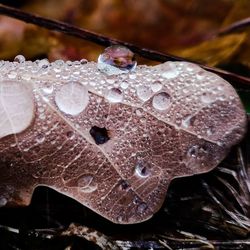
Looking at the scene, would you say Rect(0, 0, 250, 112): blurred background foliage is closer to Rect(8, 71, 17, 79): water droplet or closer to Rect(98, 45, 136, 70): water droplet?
Rect(98, 45, 136, 70): water droplet

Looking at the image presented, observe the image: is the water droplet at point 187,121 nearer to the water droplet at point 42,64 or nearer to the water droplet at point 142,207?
the water droplet at point 142,207

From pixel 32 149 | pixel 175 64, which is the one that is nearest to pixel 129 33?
pixel 175 64

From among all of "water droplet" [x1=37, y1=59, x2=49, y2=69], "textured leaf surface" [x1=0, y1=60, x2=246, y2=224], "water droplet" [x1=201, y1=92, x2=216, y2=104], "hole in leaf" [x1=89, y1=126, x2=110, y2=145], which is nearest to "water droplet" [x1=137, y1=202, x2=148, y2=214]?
"textured leaf surface" [x1=0, y1=60, x2=246, y2=224]

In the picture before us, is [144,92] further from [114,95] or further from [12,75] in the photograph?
[12,75]

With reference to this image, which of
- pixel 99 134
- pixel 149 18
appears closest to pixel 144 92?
pixel 99 134

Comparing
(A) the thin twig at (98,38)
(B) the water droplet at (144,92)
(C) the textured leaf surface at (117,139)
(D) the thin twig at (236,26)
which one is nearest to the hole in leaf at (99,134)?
(C) the textured leaf surface at (117,139)

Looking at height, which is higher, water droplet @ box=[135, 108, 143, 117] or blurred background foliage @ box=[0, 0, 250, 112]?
water droplet @ box=[135, 108, 143, 117]
